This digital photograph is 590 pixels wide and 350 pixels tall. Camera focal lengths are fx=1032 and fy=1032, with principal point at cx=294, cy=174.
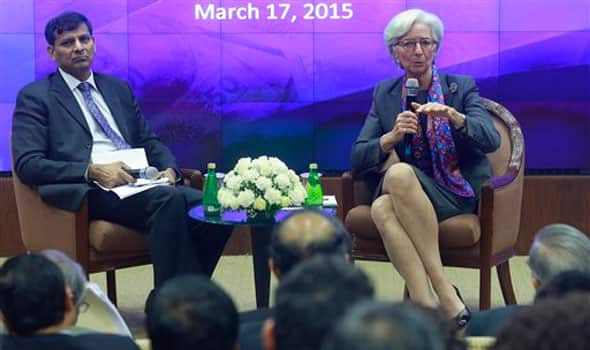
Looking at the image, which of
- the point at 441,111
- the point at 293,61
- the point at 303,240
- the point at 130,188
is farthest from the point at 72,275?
the point at 293,61

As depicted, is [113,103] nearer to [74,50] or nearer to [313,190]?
[74,50]

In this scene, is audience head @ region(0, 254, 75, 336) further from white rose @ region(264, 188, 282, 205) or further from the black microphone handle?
the black microphone handle

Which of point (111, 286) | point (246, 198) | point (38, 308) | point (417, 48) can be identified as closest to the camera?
point (38, 308)

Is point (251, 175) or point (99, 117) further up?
point (99, 117)

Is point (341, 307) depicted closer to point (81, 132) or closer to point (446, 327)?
point (446, 327)

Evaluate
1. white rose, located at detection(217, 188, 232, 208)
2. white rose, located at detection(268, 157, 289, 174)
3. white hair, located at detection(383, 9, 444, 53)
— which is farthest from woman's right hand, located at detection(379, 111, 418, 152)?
white rose, located at detection(217, 188, 232, 208)

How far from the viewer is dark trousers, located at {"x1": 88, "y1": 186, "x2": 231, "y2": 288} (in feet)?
15.3

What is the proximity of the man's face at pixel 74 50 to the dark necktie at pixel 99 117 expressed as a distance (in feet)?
0.28

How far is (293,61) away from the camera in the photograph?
614cm

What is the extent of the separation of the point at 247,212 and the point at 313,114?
6.01 feet

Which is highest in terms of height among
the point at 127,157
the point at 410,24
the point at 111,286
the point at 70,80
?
the point at 410,24

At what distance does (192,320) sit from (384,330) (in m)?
0.66

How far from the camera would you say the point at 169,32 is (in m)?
6.10

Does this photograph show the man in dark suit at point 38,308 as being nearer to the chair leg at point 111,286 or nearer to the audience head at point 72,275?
the audience head at point 72,275
